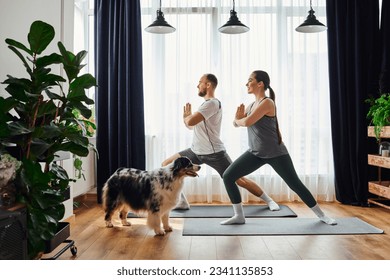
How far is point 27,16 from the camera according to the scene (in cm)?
346

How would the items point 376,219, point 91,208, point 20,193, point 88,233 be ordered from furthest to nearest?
point 91,208, point 376,219, point 88,233, point 20,193

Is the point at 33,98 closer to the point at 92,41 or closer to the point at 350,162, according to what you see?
the point at 92,41

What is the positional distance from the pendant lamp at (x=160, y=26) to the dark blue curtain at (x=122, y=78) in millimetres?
521

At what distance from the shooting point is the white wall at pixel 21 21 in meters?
3.26

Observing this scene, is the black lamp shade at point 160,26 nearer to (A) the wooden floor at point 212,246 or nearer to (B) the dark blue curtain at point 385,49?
(A) the wooden floor at point 212,246

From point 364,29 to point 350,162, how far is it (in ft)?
5.30

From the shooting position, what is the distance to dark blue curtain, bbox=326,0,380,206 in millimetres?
5008

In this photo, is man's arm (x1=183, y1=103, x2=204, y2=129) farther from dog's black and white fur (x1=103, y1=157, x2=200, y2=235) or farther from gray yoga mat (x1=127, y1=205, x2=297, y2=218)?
gray yoga mat (x1=127, y1=205, x2=297, y2=218)

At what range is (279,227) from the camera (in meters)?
3.71

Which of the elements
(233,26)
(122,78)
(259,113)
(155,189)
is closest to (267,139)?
(259,113)

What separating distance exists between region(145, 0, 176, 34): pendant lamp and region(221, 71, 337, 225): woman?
1284 millimetres

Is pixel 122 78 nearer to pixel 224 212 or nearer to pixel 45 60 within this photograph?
pixel 224 212

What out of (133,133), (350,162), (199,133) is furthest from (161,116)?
(350,162)

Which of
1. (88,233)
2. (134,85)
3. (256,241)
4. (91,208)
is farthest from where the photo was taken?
(134,85)
